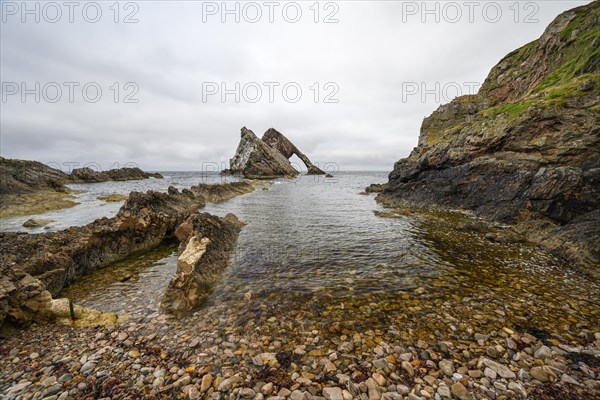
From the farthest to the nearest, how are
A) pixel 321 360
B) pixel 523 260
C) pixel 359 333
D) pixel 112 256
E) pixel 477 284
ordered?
pixel 112 256, pixel 523 260, pixel 477 284, pixel 359 333, pixel 321 360

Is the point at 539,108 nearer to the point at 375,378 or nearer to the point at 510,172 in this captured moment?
the point at 510,172

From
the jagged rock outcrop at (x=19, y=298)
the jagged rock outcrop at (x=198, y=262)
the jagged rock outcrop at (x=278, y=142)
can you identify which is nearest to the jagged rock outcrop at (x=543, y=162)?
the jagged rock outcrop at (x=198, y=262)

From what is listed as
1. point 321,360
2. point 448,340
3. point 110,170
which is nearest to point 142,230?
point 321,360

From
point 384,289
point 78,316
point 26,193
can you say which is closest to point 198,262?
point 78,316

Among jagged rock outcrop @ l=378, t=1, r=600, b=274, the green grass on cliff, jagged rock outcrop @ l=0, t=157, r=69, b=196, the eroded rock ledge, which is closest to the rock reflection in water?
the eroded rock ledge

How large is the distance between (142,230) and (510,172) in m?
31.8

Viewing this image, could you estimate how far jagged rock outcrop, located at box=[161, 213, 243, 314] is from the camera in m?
8.27

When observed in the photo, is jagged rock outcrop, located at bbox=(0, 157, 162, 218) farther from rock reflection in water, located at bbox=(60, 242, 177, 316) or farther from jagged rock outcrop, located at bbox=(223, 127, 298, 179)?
jagged rock outcrop, located at bbox=(223, 127, 298, 179)

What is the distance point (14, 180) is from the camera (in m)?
40.7

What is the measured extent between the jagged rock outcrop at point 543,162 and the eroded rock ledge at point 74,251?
18.2 m

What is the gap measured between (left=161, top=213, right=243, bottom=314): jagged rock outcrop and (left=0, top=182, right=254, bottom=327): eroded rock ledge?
0.05 metres

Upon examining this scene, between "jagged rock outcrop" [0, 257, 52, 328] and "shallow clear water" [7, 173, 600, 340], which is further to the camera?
"shallow clear water" [7, 173, 600, 340]

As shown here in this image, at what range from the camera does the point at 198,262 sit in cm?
1019

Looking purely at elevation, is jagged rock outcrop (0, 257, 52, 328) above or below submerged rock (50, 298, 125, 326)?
above
